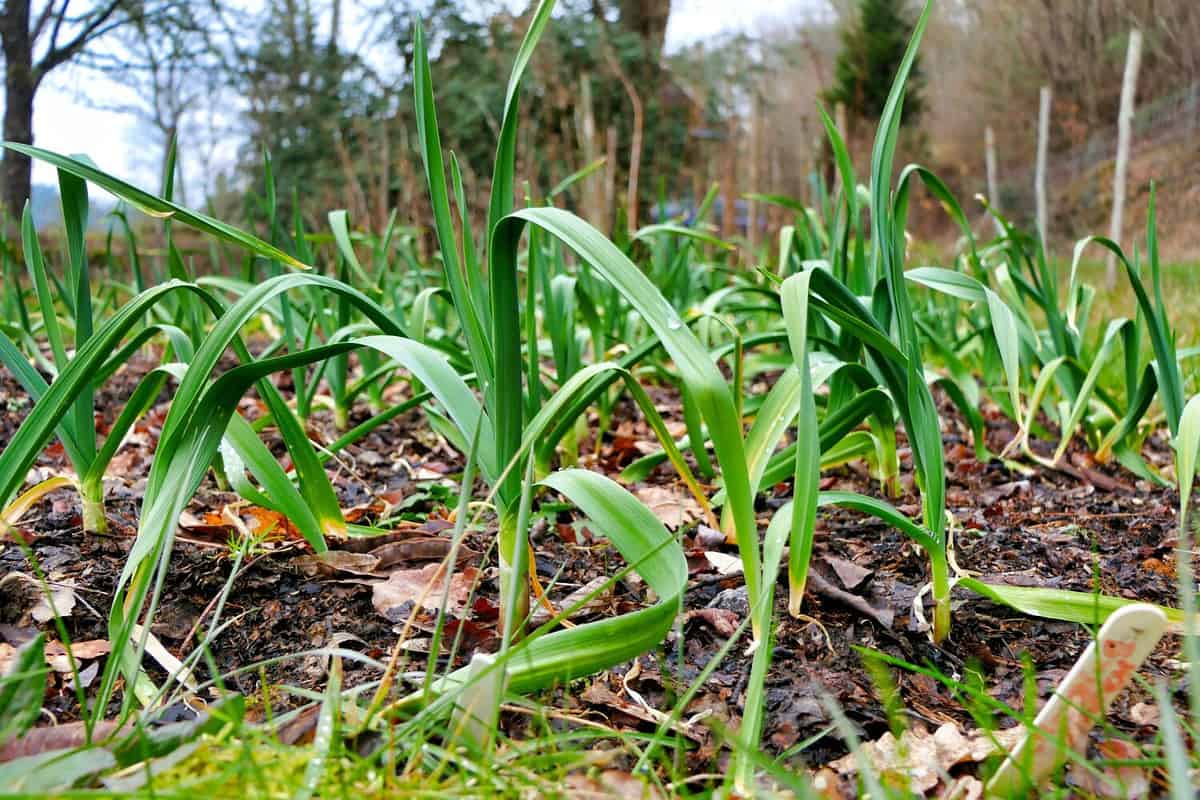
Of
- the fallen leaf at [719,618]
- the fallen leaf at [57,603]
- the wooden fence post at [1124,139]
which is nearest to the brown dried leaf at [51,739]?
the fallen leaf at [57,603]

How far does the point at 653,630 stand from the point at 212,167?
15296 millimetres

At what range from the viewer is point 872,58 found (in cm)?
1450

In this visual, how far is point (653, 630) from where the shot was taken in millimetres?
779

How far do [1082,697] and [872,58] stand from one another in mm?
15518

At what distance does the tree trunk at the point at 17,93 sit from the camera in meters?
6.77

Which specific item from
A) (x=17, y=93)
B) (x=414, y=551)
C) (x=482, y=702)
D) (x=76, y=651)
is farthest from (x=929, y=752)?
(x=17, y=93)

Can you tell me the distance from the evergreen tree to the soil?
14.0 meters

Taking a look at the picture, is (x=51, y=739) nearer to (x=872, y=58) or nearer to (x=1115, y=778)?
(x=1115, y=778)

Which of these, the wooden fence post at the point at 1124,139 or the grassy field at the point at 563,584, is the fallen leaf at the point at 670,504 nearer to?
the grassy field at the point at 563,584

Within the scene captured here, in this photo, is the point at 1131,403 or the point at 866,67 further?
the point at 866,67

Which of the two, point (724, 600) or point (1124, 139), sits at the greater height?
point (1124, 139)

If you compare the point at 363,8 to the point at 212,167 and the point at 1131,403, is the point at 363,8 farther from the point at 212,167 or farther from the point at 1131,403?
the point at 1131,403

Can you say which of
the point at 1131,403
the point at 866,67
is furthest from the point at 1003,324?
the point at 866,67

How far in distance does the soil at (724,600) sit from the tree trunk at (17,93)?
6.43 metres
